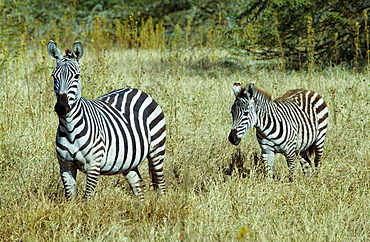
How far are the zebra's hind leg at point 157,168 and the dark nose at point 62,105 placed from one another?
1.50 metres

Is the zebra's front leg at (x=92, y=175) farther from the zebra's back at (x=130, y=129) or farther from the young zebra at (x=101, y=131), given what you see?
the zebra's back at (x=130, y=129)

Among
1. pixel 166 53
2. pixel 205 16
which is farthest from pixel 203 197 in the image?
pixel 205 16

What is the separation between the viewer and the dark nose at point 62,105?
4.26m

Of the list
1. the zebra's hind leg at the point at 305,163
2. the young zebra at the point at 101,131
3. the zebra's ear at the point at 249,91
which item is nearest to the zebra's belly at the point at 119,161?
the young zebra at the point at 101,131

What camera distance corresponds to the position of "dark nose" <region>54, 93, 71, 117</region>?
4258 millimetres

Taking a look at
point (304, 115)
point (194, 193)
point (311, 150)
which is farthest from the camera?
point (311, 150)

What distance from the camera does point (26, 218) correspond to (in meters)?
4.48

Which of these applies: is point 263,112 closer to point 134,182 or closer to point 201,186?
point 201,186

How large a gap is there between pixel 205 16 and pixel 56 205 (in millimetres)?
16215

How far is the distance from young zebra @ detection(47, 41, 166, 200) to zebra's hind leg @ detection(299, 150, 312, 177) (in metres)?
2.07

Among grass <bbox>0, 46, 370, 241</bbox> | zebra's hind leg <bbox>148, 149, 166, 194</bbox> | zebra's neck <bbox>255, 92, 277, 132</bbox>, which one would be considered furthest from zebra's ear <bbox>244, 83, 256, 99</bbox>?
zebra's hind leg <bbox>148, 149, 166, 194</bbox>

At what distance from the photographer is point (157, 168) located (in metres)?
5.59

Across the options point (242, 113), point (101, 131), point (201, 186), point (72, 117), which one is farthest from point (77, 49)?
point (201, 186)

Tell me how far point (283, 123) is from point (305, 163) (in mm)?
883
